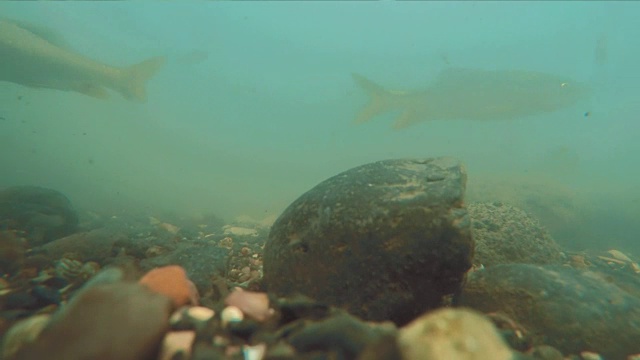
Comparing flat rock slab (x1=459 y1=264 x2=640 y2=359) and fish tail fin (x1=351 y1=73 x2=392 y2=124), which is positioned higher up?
fish tail fin (x1=351 y1=73 x2=392 y2=124)

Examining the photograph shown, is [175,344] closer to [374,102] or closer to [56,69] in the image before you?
[56,69]

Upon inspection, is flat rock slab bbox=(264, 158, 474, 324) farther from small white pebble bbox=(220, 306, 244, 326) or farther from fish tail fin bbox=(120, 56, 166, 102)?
fish tail fin bbox=(120, 56, 166, 102)

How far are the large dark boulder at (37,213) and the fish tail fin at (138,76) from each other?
10.8 metres

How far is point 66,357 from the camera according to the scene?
1258mm

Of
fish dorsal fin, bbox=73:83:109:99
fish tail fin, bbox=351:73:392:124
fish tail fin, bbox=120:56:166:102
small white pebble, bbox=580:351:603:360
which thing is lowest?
small white pebble, bbox=580:351:603:360

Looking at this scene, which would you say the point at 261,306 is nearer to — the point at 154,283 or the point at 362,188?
the point at 154,283

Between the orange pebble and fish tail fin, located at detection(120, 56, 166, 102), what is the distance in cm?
1589

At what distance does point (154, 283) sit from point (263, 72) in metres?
117

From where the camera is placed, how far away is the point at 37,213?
17.7ft

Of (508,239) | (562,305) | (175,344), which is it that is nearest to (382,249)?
(175,344)

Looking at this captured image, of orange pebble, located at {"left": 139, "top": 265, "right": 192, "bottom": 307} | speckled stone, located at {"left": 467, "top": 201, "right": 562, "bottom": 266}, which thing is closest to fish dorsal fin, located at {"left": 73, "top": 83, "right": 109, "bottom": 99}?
orange pebble, located at {"left": 139, "top": 265, "right": 192, "bottom": 307}

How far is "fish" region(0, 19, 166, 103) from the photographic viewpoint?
1263cm

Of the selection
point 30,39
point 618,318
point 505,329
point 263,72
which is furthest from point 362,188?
point 263,72

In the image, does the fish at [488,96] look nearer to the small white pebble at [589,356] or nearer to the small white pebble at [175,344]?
the small white pebble at [589,356]
